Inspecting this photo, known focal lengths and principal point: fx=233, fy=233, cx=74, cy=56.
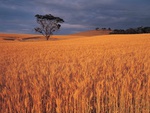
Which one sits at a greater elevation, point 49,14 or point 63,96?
point 49,14

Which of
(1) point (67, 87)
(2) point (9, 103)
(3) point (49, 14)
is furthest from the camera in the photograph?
(3) point (49, 14)

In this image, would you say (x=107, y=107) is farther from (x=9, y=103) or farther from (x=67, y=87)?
(x=9, y=103)

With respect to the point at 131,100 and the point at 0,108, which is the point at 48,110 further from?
the point at 131,100

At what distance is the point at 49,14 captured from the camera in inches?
2173

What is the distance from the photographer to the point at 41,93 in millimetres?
3695

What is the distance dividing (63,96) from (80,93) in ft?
0.89

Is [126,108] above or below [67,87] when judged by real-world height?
below

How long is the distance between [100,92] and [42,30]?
174 feet

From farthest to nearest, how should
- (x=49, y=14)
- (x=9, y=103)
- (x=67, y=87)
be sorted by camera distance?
(x=49, y=14), (x=67, y=87), (x=9, y=103)

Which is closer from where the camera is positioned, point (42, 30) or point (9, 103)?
point (9, 103)

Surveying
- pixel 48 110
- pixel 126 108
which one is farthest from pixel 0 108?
pixel 126 108

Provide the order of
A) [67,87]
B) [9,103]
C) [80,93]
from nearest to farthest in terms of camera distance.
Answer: [9,103]
[80,93]
[67,87]

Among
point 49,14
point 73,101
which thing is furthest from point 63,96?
point 49,14

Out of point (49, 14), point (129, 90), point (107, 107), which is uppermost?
point (49, 14)
